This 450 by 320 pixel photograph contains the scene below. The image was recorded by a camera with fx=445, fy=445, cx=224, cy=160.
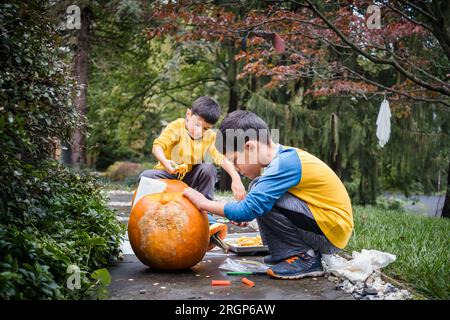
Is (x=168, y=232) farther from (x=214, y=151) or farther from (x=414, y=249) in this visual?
(x=414, y=249)

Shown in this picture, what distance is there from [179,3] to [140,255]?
3964mm

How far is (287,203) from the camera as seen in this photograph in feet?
9.18

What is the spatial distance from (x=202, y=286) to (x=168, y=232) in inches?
16.9

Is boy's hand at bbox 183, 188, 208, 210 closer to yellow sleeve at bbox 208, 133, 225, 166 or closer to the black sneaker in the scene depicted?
the black sneaker

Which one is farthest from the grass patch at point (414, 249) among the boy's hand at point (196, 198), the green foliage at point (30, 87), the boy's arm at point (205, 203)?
the green foliage at point (30, 87)

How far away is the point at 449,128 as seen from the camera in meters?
9.81

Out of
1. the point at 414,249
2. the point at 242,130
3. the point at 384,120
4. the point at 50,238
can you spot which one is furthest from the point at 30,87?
the point at 384,120

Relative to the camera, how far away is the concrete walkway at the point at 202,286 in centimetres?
240

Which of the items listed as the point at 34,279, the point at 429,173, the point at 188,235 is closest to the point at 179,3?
the point at 188,235

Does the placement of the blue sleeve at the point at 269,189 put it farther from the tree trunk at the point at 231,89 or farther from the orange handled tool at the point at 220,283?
the tree trunk at the point at 231,89

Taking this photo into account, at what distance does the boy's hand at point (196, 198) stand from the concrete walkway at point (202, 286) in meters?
0.46

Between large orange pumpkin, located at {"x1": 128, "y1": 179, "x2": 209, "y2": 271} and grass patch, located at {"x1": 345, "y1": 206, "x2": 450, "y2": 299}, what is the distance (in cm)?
127

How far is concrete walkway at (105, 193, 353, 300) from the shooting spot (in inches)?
94.5
